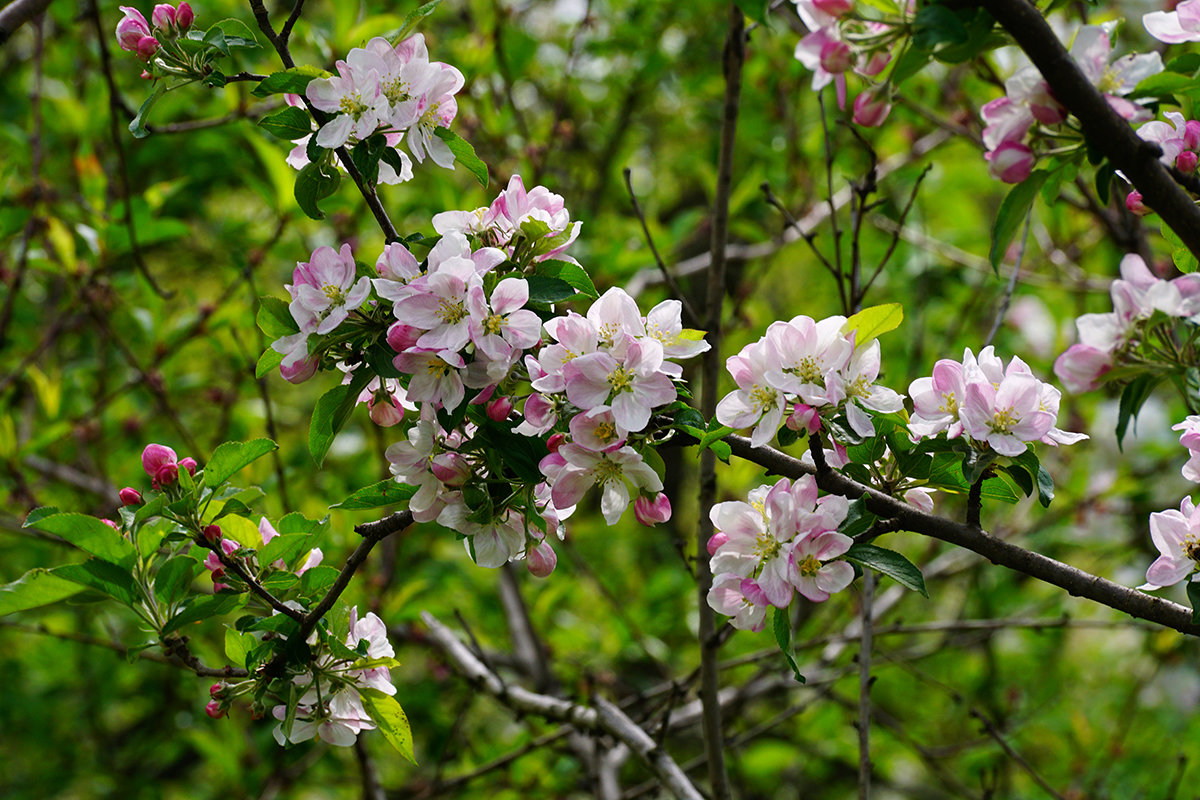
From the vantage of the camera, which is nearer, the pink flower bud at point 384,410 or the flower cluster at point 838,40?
the flower cluster at point 838,40

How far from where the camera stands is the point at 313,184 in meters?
1.41

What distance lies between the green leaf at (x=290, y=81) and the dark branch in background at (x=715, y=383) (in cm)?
90

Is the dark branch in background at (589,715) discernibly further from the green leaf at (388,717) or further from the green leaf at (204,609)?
the green leaf at (204,609)

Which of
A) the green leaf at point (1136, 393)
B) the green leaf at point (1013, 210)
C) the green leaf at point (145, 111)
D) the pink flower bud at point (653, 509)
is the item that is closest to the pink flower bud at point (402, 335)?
the pink flower bud at point (653, 509)

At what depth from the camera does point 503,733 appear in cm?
496

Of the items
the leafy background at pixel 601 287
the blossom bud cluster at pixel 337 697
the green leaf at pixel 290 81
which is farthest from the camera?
the leafy background at pixel 601 287

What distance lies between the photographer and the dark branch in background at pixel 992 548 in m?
1.21

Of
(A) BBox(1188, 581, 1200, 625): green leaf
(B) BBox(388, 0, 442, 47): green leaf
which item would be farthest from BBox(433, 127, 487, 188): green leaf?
(A) BBox(1188, 581, 1200, 625): green leaf

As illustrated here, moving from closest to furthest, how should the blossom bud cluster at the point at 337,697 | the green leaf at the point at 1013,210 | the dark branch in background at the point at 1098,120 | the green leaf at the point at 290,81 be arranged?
1. the dark branch in background at the point at 1098,120
2. the green leaf at the point at 1013,210
3. the green leaf at the point at 290,81
4. the blossom bud cluster at the point at 337,697

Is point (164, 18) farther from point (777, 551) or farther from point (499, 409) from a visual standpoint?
point (777, 551)

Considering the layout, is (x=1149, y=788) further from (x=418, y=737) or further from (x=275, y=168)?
(x=275, y=168)

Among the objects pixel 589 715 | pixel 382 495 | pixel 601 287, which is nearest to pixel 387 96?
pixel 382 495

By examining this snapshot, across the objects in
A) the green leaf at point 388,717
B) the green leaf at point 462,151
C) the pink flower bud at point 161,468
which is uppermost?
the green leaf at point 462,151

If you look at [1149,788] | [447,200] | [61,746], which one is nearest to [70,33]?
[447,200]
